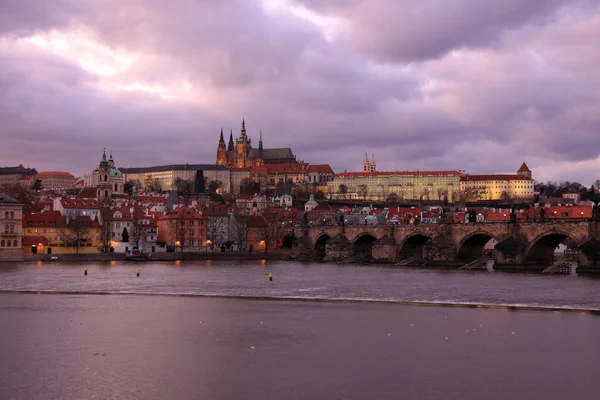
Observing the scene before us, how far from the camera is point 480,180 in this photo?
19350 cm

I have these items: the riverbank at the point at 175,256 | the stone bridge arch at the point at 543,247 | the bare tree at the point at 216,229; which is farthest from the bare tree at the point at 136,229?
the stone bridge arch at the point at 543,247

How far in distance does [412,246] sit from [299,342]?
45.0 m

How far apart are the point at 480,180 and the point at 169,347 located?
180 m

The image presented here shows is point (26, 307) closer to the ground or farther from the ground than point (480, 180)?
closer to the ground

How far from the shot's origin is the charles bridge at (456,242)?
4775 cm

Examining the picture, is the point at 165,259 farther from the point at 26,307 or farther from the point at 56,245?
the point at 26,307

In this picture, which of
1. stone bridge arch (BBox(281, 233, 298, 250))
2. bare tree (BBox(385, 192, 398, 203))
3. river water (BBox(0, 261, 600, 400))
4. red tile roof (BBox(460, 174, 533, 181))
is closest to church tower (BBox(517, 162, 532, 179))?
red tile roof (BBox(460, 174, 533, 181))

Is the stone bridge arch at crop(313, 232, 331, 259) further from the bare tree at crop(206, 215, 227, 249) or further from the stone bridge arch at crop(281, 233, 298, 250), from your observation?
the bare tree at crop(206, 215, 227, 249)

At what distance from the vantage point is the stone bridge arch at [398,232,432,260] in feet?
207

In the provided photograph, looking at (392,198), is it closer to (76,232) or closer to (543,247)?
(76,232)

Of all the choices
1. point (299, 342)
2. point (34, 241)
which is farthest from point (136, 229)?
point (299, 342)

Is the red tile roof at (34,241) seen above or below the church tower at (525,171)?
below

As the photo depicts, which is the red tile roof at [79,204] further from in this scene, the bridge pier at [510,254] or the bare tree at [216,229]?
the bridge pier at [510,254]

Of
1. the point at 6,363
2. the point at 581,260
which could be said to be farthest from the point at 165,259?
the point at 6,363
